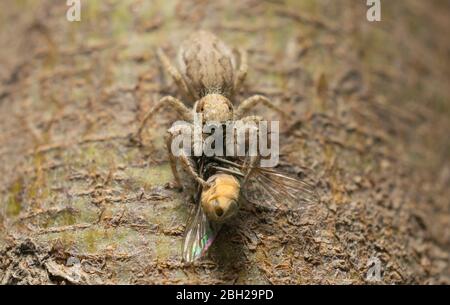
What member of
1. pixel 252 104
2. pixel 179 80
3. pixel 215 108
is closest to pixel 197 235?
pixel 215 108

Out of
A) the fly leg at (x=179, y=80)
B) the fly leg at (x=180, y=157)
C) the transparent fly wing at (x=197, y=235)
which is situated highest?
the fly leg at (x=179, y=80)

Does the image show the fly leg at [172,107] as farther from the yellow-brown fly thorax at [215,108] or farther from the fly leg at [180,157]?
the fly leg at [180,157]

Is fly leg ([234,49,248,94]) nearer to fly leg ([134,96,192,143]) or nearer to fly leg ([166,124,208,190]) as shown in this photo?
fly leg ([134,96,192,143])

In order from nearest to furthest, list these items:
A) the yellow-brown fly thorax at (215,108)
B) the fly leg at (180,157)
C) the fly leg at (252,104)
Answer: the fly leg at (180,157) → the yellow-brown fly thorax at (215,108) → the fly leg at (252,104)

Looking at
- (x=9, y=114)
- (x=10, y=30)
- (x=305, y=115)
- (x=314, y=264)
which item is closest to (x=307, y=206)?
(x=314, y=264)

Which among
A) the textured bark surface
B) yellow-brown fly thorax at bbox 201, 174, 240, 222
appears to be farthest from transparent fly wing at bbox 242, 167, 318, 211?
yellow-brown fly thorax at bbox 201, 174, 240, 222

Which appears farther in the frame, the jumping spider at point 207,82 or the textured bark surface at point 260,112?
the jumping spider at point 207,82

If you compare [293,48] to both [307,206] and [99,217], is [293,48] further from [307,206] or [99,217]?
[99,217]

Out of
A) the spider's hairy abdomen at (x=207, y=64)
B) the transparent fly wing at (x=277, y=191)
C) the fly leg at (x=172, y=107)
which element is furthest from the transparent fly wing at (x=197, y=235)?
the spider's hairy abdomen at (x=207, y=64)
